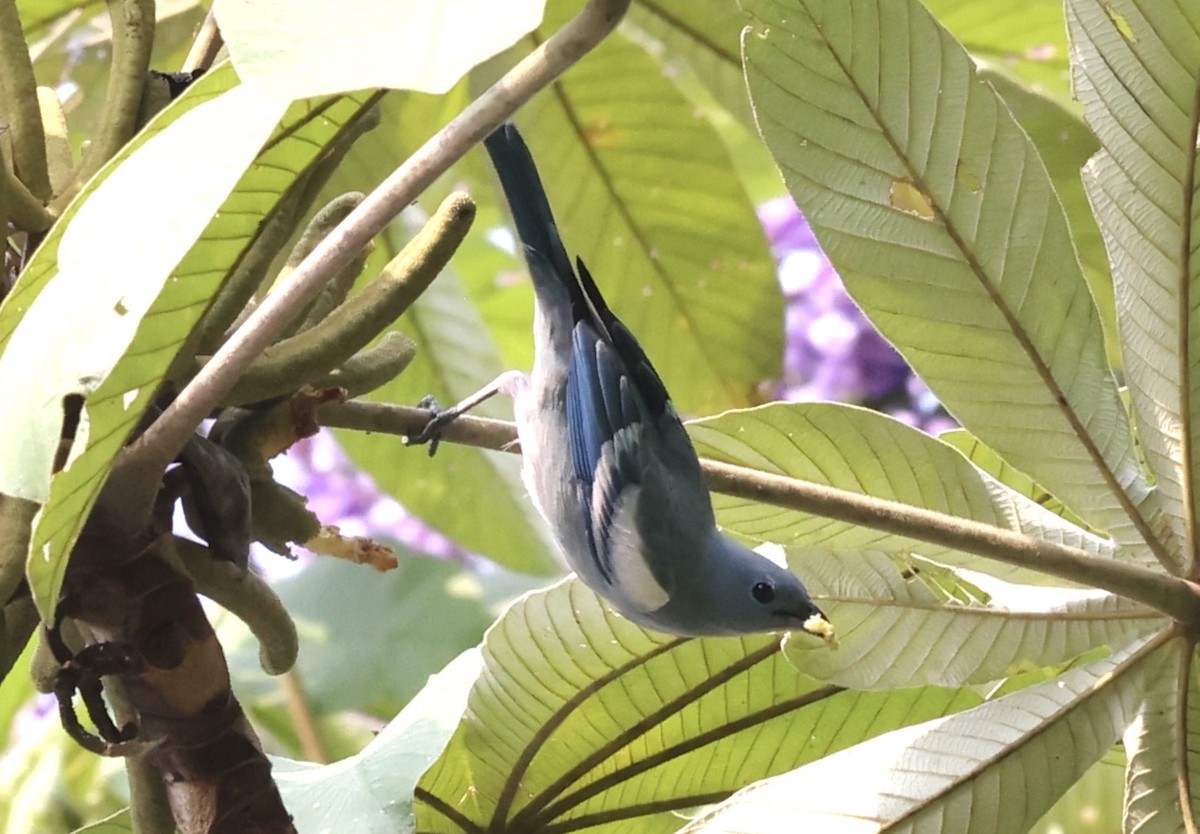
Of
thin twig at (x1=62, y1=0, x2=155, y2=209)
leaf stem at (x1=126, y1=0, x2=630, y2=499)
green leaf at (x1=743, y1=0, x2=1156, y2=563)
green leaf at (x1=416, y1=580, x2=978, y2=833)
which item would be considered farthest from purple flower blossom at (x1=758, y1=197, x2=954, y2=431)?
leaf stem at (x1=126, y1=0, x2=630, y2=499)

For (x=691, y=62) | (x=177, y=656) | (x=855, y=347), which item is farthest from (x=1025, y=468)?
(x=855, y=347)

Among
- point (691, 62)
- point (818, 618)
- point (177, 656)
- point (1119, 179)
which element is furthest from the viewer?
point (691, 62)

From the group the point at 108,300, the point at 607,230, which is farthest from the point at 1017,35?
the point at 108,300

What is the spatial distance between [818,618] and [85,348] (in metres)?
0.52

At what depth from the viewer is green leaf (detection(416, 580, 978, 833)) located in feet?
2.67

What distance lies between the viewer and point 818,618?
790 millimetres

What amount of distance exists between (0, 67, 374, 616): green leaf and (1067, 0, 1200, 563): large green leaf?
461 mm

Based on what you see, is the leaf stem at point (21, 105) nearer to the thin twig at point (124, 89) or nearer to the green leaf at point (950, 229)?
the thin twig at point (124, 89)

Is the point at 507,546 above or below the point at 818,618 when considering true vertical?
above

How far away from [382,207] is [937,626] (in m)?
0.44

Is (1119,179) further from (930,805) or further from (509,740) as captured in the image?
(509,740)

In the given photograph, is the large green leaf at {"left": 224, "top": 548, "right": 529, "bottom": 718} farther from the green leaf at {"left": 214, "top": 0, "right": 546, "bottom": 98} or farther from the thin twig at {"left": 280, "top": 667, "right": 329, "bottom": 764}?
the green leaf at {"left": 214, "top": 0, "right": 546, "bottom": 98}

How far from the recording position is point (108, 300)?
16.1 inches

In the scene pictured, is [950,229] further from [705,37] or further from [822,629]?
Result: [705,37]
